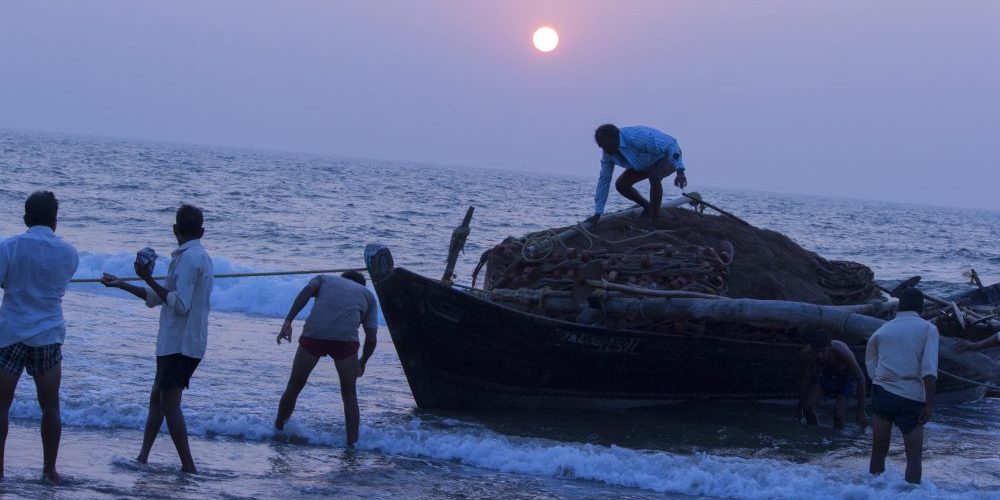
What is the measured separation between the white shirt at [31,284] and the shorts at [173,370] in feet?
2.26

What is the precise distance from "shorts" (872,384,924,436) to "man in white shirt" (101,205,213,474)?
15.2 feet

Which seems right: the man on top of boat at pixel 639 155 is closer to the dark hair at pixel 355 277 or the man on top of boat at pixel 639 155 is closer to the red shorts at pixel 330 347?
the dark hair at pixel 355 277

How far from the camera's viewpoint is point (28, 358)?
6.07m

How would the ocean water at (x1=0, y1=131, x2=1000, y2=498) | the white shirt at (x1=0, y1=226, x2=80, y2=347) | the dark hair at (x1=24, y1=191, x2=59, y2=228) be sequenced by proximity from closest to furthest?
the white shirt at (x1=0, y1=226, x2=80, y2=347) < the dark hair at (x1=24, y1=191, x2=59, y2=228) < the ocean water at (x1=0, y1=131, x2=1000, y2=498)

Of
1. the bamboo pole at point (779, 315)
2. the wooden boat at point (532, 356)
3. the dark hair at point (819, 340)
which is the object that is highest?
the bamboo pole at point (779, 315)

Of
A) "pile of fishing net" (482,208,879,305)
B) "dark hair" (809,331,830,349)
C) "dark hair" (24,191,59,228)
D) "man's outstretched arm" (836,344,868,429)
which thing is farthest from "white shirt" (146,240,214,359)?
"man's outstretched arm" (836,344,868,429)

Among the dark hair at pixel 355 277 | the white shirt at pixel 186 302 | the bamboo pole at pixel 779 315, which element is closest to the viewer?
the white shirt at pixel 186 302

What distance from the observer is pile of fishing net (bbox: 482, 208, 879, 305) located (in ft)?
33.8

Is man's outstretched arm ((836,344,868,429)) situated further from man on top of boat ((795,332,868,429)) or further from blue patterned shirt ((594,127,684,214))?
blue patterned shirt ((594,127,684,214))

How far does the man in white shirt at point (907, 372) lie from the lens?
24.5ft

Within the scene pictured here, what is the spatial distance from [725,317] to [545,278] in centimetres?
182

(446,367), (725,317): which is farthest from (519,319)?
(725,317)

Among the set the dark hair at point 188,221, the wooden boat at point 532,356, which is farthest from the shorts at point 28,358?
the wooden boat at point 532,356

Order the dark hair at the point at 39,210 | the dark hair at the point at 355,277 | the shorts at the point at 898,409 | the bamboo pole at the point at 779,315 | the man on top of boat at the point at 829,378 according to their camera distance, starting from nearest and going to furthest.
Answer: the dark hair at the point at 39,210 < the shorts at the point at 898,409 < the dark hair at the point at 355,277 < the bamboo pole at the point at 779,315 < the man on top of boat at the point at 829,378
